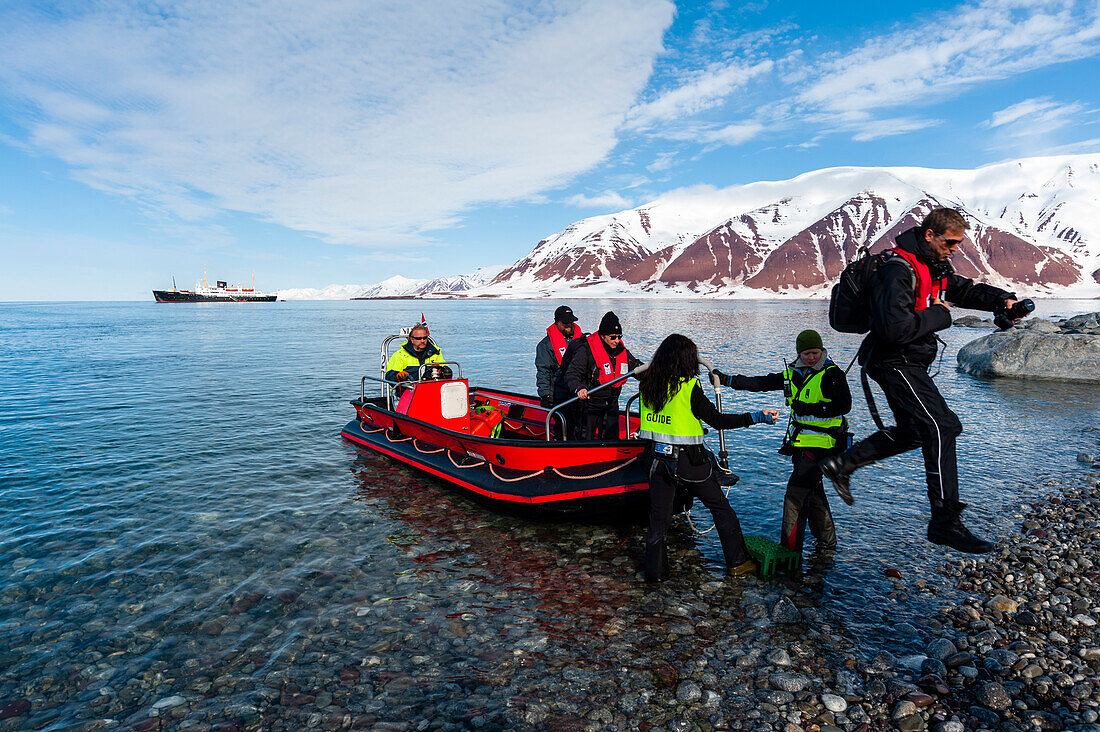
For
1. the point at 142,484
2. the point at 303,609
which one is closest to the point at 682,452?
the point at 303,609

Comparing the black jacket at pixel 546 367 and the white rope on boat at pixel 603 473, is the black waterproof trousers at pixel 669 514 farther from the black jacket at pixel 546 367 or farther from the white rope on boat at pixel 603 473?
the black jacket at pixel 546 367

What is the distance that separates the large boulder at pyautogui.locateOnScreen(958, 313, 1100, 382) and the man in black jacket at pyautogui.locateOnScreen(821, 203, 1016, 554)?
1900 cm

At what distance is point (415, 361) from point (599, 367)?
16.1 feet

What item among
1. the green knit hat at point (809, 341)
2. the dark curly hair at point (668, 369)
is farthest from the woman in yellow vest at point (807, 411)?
the dark curly hair at point (668, 369)

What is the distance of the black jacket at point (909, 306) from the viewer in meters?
4.39

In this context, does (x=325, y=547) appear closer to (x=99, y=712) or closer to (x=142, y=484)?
(x=99, y=712)

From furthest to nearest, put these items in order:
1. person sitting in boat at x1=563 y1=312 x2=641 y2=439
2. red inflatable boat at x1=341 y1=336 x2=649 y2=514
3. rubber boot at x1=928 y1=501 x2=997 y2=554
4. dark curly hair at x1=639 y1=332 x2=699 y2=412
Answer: person sitting in boat at x1=563 y1=312 x2=641 y2=439, red inflatable boat at x1=341 y1=336 x2=649 y2=514, dark curly hair at x1=639 y1=332 x2=699 y2=412, rubber boot at x1=928 y1=501 x2=997 y2=554

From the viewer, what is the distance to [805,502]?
6.22 m

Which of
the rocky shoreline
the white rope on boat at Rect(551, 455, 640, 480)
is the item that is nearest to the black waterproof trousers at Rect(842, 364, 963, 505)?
the rocky shoreline

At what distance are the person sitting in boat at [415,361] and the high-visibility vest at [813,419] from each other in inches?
280

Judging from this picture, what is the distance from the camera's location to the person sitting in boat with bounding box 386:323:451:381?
454 inches

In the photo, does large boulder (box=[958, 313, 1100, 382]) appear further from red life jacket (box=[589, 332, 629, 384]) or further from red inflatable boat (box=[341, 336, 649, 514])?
red life jacket (box=[589, 332, 629, 384])

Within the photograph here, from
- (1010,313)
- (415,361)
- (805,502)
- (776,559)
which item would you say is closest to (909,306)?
(1010,313)

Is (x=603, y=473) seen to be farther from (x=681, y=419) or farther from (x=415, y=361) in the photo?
(x=415, y=361)
